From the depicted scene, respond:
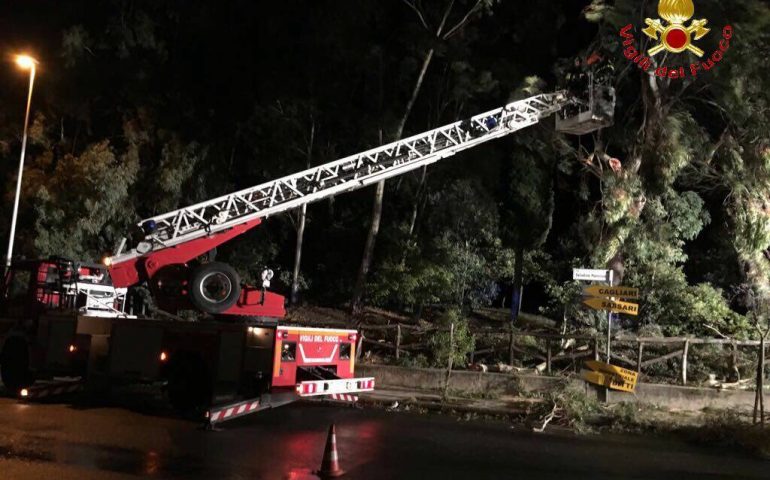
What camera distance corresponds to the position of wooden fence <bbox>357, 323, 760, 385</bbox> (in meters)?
13.7

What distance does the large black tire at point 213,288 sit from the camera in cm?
1156

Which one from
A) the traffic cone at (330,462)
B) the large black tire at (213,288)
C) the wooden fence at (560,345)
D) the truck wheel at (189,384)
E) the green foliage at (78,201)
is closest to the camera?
the traffic cone at (330,462)

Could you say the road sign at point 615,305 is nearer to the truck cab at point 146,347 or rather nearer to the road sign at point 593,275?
the road sign at point 593,275

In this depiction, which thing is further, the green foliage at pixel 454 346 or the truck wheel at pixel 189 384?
the green foliage at pixel 454 346

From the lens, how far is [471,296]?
2745cm

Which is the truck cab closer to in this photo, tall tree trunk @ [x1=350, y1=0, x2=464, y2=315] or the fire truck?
the fire truck

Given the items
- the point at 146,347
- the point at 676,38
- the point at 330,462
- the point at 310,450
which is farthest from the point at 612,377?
the point at 676,38

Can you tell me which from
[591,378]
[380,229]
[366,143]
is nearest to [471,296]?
[380,229]

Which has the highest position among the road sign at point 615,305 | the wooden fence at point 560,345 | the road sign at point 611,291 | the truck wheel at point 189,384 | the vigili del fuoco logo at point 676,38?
A: the vigili del fuoco logo at point 676,38

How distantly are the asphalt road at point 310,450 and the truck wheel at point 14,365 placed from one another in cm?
132

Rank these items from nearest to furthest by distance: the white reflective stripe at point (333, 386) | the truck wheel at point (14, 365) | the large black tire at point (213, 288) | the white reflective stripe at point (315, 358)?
the white reflective stripe at point (333, 386), the white reflective stripe at point (315, 358), the large black tire at point (213, 288), the truck wheel at point (14, 365)

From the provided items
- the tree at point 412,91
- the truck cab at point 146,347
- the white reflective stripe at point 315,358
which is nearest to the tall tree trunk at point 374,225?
the tree at point 412,91

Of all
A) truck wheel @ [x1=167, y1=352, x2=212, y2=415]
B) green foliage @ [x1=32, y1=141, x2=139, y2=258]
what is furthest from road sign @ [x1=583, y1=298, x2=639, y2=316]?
green foliage @ [x1=32, y1=141, x2=139, y2=258]

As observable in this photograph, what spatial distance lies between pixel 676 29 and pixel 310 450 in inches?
510
